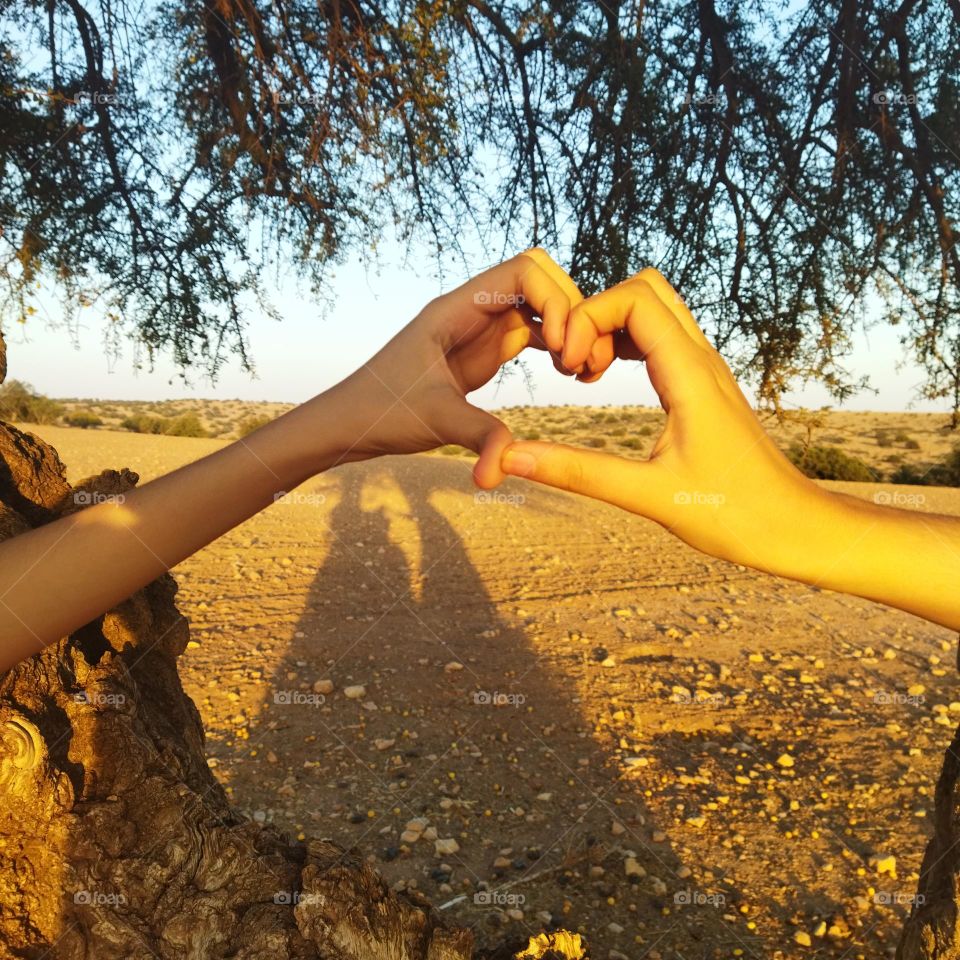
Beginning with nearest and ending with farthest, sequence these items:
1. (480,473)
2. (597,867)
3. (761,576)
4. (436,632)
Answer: (480,473) < (597,867) < (436,632) < (761,576)

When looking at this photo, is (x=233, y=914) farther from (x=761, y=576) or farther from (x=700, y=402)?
(x=761, y=576)

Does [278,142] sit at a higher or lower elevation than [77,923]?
higher

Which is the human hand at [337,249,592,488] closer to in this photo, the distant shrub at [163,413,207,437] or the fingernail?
the fingernail

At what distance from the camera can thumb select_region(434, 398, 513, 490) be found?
1.38m

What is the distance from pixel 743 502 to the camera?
4.64ft

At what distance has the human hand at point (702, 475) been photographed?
1401 mm

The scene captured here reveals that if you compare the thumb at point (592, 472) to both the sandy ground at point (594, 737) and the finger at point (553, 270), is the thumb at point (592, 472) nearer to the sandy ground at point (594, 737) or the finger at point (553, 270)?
the finger at point (553, 270)

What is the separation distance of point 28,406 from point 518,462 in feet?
85.5

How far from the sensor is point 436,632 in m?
6.06

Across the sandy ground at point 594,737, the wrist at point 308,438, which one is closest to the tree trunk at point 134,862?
the wrist at point 308,438

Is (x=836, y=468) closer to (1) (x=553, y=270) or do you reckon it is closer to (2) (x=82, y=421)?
(1) (x=553, y=270)

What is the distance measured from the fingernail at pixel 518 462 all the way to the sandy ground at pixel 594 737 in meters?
2.37

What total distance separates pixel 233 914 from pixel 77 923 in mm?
305

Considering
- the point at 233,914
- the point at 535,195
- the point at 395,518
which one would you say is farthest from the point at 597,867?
the point at 395,518
